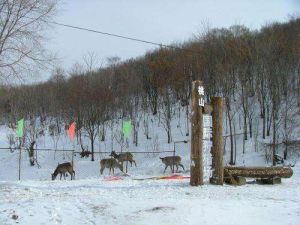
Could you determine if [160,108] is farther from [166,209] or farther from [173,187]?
[166,209]

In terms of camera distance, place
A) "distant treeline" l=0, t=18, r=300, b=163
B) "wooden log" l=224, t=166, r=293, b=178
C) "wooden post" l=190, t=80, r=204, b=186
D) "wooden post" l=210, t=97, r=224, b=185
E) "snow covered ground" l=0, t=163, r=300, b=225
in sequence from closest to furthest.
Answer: "snow covered ground" l=0, t=163, r=300, b=225 < "wooden post" l=190, t=80, r=204, b=186 < "wooden post" l=210, t=97, r=224, b=185 < "wooden log" l=224, t=166, r=293, b=178 < "distant treeline" l=0, t=18, r=300, b=163

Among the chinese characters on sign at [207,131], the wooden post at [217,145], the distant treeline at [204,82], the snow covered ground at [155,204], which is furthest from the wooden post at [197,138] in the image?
the distant treeline at [204,82]

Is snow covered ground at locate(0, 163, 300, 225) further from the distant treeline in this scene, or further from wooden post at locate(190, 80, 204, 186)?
the distant treeline

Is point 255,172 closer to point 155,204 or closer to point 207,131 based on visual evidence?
point 207,131

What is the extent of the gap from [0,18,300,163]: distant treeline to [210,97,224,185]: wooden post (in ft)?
71.1

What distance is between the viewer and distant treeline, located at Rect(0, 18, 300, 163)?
4400 cm

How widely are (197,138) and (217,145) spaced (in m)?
0.86

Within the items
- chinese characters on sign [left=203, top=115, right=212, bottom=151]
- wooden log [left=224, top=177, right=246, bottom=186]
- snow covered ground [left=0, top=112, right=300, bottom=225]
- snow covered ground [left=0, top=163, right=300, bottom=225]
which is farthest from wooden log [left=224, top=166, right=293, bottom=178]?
chinese characters on sign [left=203, top=115, right=212, bottom=151]

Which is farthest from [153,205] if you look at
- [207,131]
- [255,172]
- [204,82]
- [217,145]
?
[204,82]

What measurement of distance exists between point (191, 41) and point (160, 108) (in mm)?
8732

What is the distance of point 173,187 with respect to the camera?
1518 cm

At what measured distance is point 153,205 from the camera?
1184 centimetres

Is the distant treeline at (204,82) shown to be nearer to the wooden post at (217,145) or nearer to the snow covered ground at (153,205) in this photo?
the wooden post at (217,145)

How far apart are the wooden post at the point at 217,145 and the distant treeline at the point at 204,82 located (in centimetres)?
2167
